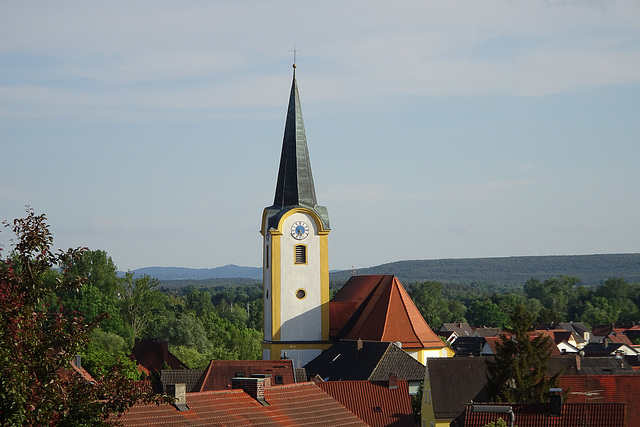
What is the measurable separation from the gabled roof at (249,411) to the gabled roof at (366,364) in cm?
Result: 1873

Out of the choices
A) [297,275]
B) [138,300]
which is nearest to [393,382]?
[297,275]

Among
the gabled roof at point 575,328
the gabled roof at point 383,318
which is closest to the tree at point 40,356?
the gabled roof at point 383,318

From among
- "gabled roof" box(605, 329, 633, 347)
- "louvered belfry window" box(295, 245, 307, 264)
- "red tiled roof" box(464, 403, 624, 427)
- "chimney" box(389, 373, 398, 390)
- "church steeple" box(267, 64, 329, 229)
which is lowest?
"gabled roof" box(605, 329, 633, 347)

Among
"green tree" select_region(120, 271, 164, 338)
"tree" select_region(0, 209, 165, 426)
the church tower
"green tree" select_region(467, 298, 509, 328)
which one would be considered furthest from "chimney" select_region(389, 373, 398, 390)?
"green tree" select_region(467, 298, 509, 328)

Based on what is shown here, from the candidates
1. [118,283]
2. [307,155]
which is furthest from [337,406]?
[118,283]

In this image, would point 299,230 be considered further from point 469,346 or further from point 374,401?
point 469,346

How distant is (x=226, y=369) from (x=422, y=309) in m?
134

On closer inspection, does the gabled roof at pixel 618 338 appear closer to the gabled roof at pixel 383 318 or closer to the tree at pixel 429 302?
the tree at pixel 429 302

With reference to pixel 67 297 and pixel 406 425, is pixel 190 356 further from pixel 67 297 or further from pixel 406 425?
pixel 406 425

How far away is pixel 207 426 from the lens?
75.1 feet

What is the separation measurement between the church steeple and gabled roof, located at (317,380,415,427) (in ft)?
49.2

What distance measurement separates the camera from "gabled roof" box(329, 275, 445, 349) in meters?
53.9

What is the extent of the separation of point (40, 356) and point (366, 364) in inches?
1420

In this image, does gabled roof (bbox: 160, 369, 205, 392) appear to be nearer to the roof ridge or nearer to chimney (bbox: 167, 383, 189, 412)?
the roof ridge
